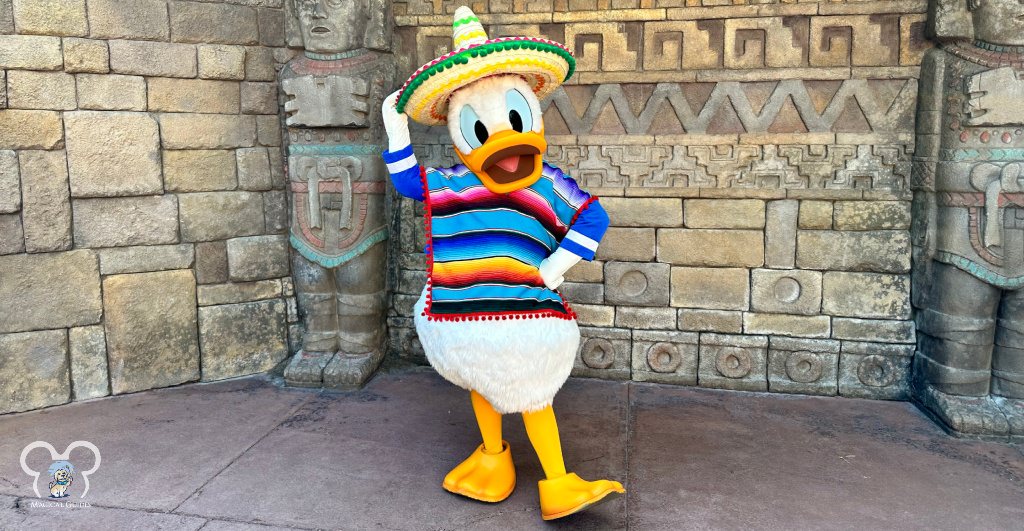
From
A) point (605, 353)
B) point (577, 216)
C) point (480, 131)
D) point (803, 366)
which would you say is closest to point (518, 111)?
point (480, 131)

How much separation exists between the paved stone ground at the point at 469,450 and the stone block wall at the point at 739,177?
0.28m

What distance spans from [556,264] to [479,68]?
0.77 meters

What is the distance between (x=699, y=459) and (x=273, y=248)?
2793mm

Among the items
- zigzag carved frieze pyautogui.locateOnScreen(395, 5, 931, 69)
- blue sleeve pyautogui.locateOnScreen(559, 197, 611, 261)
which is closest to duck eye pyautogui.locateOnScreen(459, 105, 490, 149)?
blue sleeve pyautogui.locateOnScreen(559, 197, 611, 261)

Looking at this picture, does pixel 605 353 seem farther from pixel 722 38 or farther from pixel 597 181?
pixel 722 38

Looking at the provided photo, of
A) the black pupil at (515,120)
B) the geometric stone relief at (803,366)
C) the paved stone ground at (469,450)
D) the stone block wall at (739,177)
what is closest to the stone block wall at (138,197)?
the paved stone ground at (469,450)

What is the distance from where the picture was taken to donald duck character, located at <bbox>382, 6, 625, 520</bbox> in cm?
241

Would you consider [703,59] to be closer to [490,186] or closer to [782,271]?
[782,271]

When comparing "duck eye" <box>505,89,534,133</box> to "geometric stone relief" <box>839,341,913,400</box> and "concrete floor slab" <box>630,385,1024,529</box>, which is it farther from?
"geometric stone relief" <box>839,341,913,400</box>

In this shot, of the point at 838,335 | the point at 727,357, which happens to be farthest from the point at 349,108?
the point at 838,335

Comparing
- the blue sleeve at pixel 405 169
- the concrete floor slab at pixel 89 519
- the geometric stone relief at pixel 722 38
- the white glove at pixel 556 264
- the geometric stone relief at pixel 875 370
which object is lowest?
the concrete floor slab at pixel 89 519

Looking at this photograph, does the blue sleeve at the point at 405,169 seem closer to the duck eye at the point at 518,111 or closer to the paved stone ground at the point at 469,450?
the duck eye at the point at 518,111

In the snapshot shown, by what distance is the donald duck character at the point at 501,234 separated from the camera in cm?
241
